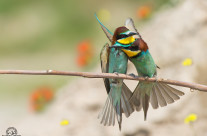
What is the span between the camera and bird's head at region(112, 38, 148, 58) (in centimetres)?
173

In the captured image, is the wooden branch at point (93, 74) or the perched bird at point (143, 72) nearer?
the wooden branch at point (93, 74)

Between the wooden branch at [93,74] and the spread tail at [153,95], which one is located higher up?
the wooden branch at [93,74]

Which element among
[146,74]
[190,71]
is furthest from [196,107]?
[146,74]

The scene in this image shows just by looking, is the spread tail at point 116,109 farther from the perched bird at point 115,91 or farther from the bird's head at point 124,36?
the bird's head at point 124,36

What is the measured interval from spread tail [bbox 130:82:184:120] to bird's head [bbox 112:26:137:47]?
0.24 meters

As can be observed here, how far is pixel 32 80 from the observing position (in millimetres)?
4203

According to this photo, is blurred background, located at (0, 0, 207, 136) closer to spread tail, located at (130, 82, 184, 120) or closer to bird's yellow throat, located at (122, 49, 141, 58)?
spread tail, located at (130, 82, 184, 120)

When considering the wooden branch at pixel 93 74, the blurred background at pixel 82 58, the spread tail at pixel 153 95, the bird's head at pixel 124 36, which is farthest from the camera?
the blurred background at pixel 82 58

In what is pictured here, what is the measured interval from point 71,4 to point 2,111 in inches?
52.4

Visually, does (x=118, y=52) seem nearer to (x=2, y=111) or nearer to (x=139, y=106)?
(x=139, y=106)

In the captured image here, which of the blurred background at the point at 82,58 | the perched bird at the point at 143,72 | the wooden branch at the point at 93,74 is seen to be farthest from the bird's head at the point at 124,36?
the blurred background at the point at 82,58

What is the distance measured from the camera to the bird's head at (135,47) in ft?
5.67

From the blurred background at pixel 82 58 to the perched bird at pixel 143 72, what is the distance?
9.3 inches

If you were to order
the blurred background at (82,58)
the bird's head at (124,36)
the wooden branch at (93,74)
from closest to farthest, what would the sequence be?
the wooden branch at (93,74)
the bird's head at (124,36)
the blurred background at (82,58)
